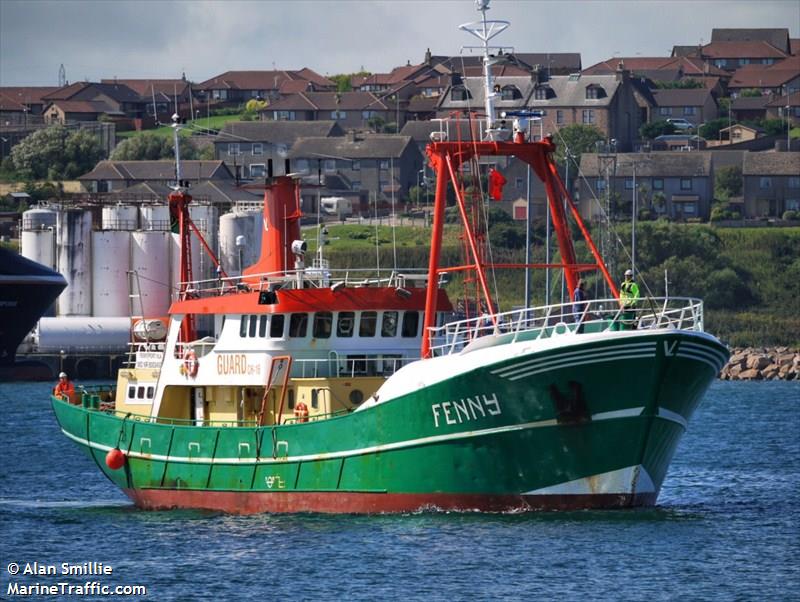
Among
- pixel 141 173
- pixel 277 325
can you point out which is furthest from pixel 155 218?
pixel 277 325

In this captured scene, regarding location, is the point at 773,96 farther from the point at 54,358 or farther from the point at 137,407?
the point at 137,407

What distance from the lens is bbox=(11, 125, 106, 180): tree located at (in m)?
155

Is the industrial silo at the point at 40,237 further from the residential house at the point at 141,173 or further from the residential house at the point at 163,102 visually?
the residential house at the point at 163,102

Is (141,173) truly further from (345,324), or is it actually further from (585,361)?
(585,361)

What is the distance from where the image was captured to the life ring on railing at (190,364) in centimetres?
3988

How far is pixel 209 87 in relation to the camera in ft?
643

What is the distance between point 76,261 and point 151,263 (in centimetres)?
492

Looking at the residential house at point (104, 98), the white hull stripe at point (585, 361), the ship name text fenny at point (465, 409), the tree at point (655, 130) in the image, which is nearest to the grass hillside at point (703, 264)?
the tree at point (655, 130)

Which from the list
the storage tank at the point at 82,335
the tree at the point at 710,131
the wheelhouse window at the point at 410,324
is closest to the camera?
the wheelhouse window at the point at 410,324

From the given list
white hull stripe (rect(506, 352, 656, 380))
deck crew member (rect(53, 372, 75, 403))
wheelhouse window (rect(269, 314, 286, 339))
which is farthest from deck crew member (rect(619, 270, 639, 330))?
deck crew member (rect(53, 372, 75, 403))

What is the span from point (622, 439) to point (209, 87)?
166790 millimetres

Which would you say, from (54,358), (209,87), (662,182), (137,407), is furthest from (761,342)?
(209,87)

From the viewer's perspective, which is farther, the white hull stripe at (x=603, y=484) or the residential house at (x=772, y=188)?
the residential house at (x=772, y=188)

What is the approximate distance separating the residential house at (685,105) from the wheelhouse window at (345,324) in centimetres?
13312
